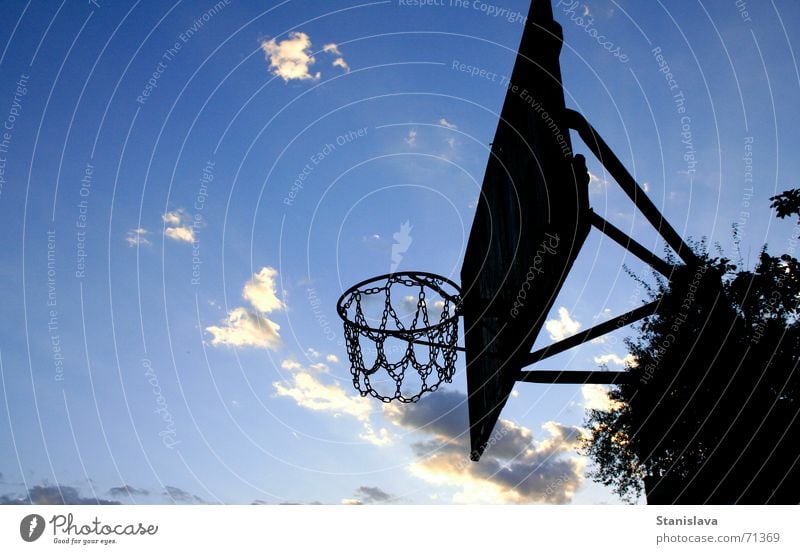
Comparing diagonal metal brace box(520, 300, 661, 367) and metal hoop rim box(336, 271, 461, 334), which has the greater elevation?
metal hoop rim box(336, 271, 461, 334)

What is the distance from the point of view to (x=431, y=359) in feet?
20.0

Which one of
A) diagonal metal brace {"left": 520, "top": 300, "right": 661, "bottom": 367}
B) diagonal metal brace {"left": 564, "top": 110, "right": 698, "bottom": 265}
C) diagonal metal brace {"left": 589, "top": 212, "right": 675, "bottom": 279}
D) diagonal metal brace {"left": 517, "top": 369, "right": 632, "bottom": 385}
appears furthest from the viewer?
diagonal metal brace {"left": 517, "top": 369, "right": 632, "bottom": 385}

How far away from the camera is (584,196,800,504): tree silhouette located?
16.8 ft

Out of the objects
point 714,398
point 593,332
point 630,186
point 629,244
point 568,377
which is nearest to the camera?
point 629,244
